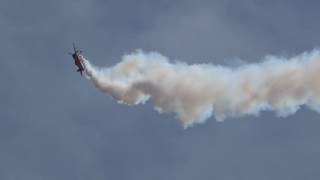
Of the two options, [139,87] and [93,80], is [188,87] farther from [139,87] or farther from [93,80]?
Answer: [93,80]

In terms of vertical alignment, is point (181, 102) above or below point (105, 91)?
below

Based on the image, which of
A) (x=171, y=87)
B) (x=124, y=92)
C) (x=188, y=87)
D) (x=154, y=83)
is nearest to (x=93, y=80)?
(x=124, y=92)

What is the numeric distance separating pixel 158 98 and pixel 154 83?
325cm

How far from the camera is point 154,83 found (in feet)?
115

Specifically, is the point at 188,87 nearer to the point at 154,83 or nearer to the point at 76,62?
the point at 154,83

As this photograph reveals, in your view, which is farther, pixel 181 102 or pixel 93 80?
pixel 93 80

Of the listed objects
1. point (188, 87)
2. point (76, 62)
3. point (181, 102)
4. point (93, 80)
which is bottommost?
point (181, 102)

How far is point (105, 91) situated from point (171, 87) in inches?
410

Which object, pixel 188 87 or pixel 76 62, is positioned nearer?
pixel 188 87

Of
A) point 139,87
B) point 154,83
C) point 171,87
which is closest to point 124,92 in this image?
point 139,87

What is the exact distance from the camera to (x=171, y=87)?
34812 millimetres

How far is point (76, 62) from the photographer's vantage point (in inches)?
1428

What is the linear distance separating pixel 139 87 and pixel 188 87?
7.38 metres

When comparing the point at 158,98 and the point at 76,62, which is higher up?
the point at 76,62
